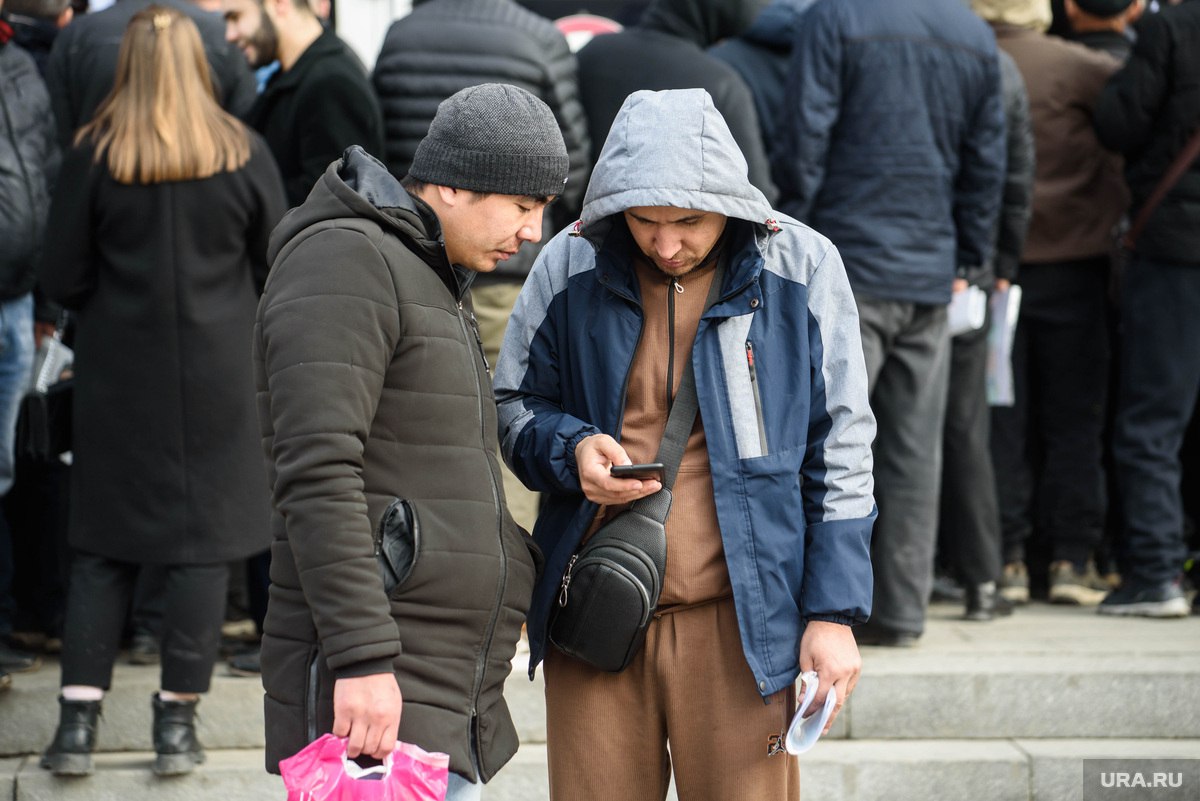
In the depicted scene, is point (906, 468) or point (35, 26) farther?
point (35, 26)

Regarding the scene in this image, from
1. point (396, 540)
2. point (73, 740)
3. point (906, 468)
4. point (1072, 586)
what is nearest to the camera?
point (396, 540)

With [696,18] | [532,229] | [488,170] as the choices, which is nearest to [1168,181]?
[696,18]

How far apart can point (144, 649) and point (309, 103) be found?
5.90 feet

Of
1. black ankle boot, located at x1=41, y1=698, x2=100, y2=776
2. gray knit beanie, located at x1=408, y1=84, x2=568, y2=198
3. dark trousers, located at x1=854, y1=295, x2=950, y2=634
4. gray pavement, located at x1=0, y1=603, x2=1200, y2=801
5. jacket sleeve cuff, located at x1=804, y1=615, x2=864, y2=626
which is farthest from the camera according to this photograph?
dark trousers, located at x1=854, y1=295, x2=950, y2=634

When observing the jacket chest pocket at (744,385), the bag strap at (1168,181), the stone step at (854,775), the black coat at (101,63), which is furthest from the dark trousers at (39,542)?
the bag strap at (1168,181)

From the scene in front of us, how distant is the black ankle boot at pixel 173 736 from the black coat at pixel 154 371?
41cm

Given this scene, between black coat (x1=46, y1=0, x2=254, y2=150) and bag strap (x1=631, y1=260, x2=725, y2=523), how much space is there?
2534 mm

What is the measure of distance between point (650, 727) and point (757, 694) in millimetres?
220

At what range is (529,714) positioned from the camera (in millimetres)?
4547

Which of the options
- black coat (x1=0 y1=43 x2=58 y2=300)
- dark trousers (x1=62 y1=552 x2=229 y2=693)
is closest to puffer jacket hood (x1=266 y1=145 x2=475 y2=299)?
dark trousers (x1=62 y1=552 x2=229 y2=693)

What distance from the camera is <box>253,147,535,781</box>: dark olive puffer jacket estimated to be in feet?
7.54

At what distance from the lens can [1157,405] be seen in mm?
5355

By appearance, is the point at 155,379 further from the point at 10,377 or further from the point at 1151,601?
the point at 1151,601

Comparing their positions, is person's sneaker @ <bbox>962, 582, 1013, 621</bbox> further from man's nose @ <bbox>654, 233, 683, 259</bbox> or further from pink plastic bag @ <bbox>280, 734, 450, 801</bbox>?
pink plastic bag @ <bbox>280, 734, 450, 801</bbox>
